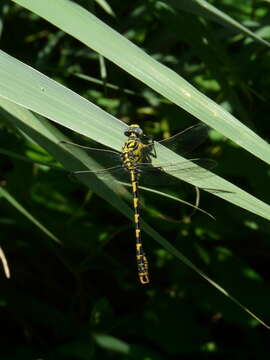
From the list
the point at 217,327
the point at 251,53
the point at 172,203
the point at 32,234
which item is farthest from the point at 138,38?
the point at 217,327

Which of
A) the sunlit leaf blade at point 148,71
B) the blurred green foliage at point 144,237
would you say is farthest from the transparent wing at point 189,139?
the sunlit leaf blade at point 148,71

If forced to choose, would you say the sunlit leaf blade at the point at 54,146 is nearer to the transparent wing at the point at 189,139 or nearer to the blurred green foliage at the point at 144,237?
the transparent wing at the point at 189,139

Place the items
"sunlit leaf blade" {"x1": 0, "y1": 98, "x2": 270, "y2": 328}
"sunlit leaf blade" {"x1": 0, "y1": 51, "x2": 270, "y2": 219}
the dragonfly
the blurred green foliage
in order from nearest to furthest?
"sunlit leaf blade" {"x1": 0, "y1": 51, "x2": 270, "y2": 219} → "sunlit leaf blade" {"x1": 0, "y1": 98, "x2": 270, "y2": 328} → the dragonfly → the blurred green foliage

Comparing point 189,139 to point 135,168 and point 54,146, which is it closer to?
point 135,168

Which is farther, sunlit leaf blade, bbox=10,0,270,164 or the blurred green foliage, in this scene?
the blurred green foliage

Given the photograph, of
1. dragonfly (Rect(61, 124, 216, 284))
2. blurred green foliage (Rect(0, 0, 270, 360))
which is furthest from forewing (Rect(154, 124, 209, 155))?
blurred green foliage (Rect(0, 0, 270, 360))

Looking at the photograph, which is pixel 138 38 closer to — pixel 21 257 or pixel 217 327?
pixel 21 257

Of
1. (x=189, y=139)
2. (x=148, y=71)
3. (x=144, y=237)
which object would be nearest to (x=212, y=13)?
(x=148, y=71)

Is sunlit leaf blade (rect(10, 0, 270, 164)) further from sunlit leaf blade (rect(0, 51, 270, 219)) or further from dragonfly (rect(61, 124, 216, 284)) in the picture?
dragonfly (rect(61, 124, 216, 284))
